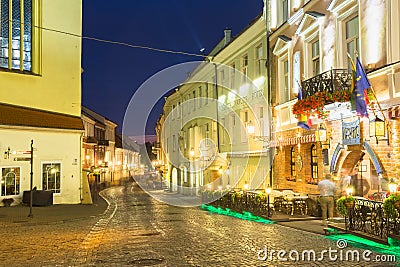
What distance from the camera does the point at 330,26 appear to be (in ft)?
58.3

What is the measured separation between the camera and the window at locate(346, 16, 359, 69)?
1620cm

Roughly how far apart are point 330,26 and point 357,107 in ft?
17.9

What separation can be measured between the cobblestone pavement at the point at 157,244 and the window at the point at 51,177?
884cm

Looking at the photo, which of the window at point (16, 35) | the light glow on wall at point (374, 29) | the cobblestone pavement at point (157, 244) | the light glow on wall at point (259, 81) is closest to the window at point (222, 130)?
the light glow on wall at point (259, 81)

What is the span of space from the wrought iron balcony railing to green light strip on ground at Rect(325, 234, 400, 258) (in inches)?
199

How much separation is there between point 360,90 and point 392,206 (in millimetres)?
3764

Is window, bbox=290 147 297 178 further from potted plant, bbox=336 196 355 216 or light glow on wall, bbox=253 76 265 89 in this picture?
potted plant, bbox=336 196 355 216

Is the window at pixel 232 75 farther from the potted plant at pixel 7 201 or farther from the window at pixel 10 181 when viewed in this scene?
the potted plant at pixel 7 201

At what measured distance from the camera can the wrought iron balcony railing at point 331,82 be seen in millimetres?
15625

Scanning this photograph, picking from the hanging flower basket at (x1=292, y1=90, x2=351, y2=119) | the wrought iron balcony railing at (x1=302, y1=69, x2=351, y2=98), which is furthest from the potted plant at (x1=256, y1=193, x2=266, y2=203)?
the wrought iron balcony railing at (x1=302, y1=69, x2=351, y2=98)

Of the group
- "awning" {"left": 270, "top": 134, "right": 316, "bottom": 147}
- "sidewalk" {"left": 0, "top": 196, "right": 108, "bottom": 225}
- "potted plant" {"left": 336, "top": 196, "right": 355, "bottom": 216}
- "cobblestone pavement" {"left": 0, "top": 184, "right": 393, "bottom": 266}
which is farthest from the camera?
"sidewalk" {"left": 0, "top": 196, "right": 108, "bottom": 225}

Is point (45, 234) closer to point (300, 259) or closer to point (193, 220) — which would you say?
point (193, 220)

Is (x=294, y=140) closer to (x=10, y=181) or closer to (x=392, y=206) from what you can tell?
(x=392, y=206)

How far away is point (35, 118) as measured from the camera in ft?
85.3
